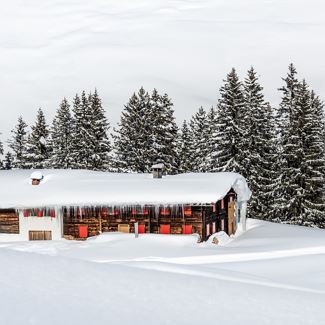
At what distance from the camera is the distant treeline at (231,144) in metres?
38.3

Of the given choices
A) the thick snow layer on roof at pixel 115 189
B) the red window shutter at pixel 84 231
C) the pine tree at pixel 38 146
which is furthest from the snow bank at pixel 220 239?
the pine tree at pixel 38 146

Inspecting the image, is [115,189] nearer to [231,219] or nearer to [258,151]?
[231,219]

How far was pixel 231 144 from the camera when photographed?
1587 inches

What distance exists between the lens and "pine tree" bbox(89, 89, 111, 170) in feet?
157

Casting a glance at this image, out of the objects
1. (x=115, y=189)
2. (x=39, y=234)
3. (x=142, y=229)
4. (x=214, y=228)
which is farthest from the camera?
(x=214, y=228)

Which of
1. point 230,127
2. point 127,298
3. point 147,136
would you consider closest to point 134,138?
point 147,136

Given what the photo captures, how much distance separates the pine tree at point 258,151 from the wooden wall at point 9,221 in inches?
704

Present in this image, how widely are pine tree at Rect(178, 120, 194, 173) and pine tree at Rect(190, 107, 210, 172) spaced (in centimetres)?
56

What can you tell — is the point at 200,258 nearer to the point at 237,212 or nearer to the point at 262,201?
the point at 237,212

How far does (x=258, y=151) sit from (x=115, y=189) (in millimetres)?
16104

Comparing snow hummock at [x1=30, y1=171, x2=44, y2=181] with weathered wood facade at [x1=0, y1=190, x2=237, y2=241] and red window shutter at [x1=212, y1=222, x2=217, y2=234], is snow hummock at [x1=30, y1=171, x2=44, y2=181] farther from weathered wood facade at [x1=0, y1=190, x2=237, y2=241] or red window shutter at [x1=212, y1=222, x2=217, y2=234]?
red window shutter at [x1=212, y1=222, x2=217, y2=234]

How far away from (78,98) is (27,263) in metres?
43.7

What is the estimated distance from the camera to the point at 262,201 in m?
41.4

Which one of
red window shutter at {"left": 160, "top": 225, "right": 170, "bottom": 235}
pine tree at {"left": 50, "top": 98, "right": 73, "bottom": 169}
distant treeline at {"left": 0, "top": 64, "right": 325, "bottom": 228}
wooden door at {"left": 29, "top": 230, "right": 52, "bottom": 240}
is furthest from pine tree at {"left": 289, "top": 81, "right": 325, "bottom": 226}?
pine tree at {"left": 50, "top": 98, "right": 73, "bottom": 169}
